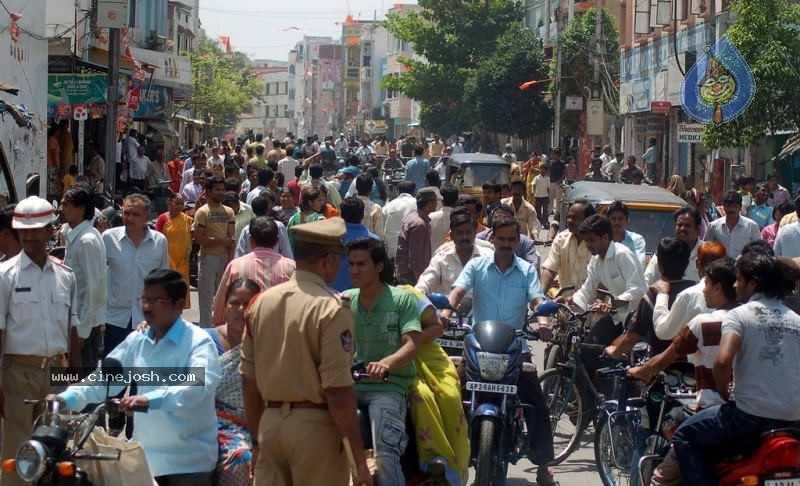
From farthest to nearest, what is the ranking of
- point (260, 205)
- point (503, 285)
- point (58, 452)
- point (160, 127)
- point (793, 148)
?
point (160, 127)
point (793, 148)
point (260, 205)
point (503, 285)
point (58, 452)

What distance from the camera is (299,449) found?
16.1ft

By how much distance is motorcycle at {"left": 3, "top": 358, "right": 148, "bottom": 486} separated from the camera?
4.57 m

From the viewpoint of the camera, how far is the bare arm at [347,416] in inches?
193

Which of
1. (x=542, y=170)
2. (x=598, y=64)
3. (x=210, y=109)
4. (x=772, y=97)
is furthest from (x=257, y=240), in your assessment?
(x=210, y=109)

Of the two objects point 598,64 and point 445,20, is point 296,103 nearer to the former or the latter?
point 445,20

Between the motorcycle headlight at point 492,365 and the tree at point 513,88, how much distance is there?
46.4 m

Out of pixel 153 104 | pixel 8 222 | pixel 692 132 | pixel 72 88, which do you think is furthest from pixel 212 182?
pixel 153 104

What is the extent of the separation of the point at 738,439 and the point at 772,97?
58.7 feet

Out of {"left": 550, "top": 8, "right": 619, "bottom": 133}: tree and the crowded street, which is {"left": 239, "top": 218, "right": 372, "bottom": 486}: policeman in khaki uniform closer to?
the crowded street

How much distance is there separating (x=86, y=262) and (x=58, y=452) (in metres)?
3.73

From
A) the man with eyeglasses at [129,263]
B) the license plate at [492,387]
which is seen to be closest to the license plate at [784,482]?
the license plate at [492,387]

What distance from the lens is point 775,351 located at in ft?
18.7

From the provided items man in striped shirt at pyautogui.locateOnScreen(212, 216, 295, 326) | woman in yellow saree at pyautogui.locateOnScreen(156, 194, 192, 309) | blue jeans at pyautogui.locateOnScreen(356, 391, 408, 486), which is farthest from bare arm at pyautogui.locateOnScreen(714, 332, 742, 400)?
woman in yellow saree at pyautogui.locateOnScreen(156, 194, 192, 309)

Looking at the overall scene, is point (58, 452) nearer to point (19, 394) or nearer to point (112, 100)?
point (19, 394)
